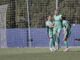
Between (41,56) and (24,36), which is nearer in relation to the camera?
(41,56)

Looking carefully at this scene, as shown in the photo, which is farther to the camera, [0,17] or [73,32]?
[73,32]

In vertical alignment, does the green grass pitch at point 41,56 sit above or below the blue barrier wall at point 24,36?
above

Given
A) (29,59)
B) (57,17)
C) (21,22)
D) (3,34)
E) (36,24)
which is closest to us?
(29,59)

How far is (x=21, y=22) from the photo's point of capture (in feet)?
95.1

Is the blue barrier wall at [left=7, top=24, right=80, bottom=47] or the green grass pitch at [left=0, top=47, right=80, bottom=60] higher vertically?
the green grass pitch at [left=0, top=47, right=80, bottom=60]

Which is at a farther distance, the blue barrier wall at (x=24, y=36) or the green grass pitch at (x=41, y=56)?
the blue barrier wall at (x=24, y=36)

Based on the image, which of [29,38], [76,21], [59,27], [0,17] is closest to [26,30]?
[29,38]

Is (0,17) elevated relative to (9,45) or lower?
elevated

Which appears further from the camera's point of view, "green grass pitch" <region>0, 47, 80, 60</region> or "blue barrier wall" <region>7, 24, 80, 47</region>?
"blue barrier wall" <region>7, 24, 80, 47</region>

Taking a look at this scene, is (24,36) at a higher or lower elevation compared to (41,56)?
lower

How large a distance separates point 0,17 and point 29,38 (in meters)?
2.71

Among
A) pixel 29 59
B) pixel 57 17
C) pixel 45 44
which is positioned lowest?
pixel 45 44

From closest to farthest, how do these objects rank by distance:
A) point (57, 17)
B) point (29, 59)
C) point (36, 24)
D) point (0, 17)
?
point (29, 59) → point (57, 17) → point (0, 17) → point (36, 24)

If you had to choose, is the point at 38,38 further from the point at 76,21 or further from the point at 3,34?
the point at 76,21
